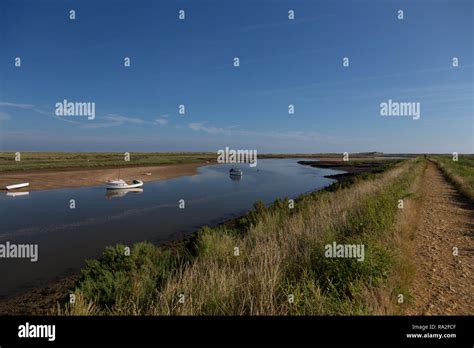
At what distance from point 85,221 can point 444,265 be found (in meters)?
15.6

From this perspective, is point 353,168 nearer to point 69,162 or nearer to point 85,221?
point 69,162

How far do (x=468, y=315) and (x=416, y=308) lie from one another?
2.02ft

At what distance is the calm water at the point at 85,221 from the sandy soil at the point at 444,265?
9.51 metres

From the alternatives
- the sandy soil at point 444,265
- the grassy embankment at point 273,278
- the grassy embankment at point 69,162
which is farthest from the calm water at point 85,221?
the grassy embankment at point 69,162

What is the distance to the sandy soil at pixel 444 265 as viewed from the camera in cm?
413

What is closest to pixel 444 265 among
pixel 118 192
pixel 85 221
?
pixel 85 221

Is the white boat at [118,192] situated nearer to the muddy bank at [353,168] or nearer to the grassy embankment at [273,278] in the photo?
the grassy embankment at [273,278]

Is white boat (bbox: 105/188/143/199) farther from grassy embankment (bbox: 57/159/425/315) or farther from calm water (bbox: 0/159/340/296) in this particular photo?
grassy embankment (bbox: 57/159/425/315)

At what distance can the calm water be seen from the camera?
959cm

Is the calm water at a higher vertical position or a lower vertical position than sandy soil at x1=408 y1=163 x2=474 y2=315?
lower

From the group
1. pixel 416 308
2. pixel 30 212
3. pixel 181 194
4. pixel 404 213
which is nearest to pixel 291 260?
pixel 416 308

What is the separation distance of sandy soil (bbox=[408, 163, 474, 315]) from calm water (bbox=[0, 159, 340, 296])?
951 cm

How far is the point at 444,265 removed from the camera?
5.66 metres

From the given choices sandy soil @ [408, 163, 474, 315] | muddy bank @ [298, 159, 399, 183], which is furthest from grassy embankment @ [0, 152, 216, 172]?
sandy soil @ [408, 163, 474, 315]
